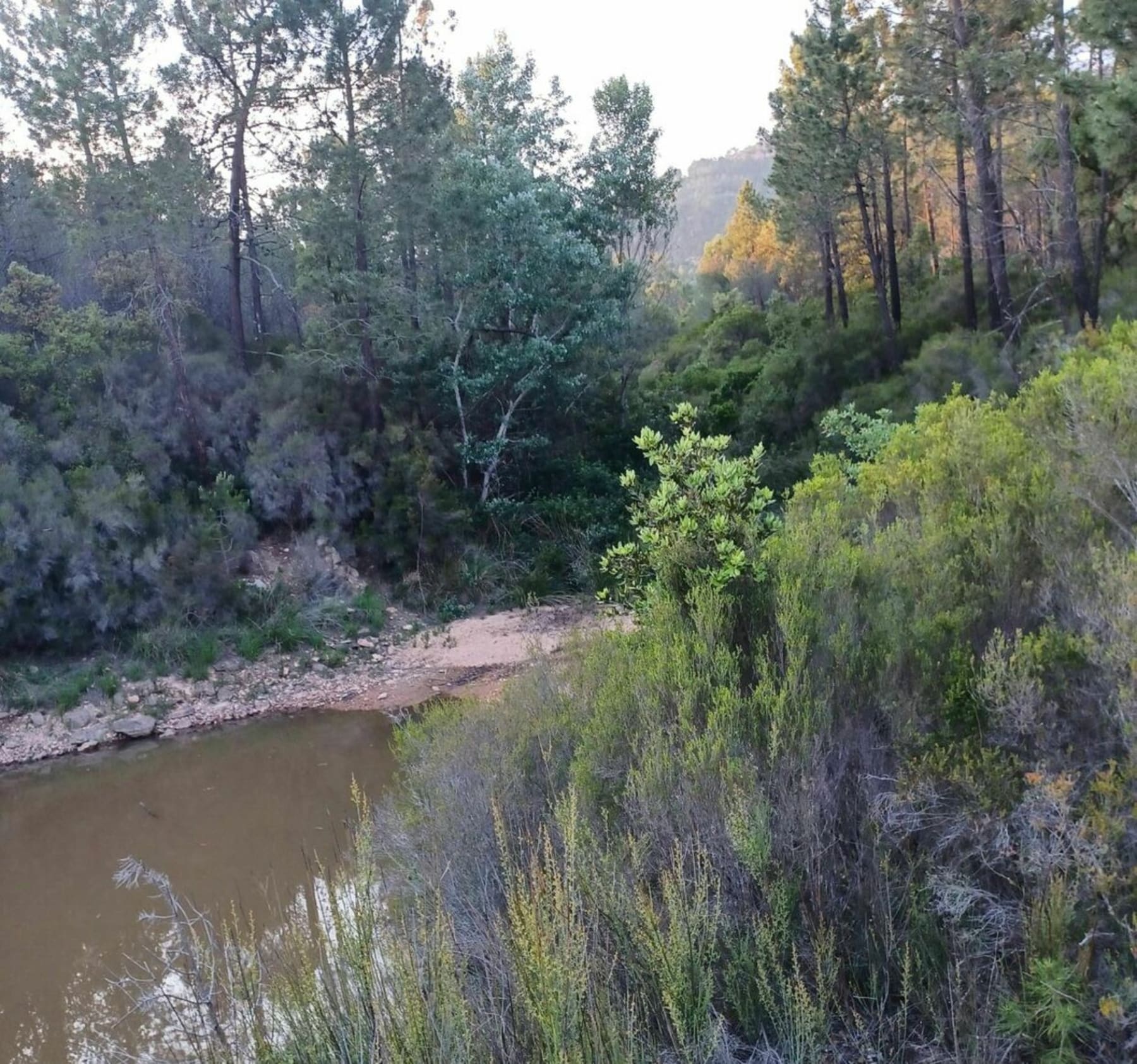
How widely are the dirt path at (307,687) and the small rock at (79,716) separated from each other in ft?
0.04

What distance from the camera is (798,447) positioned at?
1873 centimetres

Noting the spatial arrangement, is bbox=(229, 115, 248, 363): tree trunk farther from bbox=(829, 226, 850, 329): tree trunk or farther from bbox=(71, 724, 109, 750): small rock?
bbox=(829, 226, 850, 329): tree trunk

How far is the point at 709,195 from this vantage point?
9088cm

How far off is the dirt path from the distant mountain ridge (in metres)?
65.9

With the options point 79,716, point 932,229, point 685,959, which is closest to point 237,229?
point 79,716

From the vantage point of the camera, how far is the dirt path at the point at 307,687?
11.5m

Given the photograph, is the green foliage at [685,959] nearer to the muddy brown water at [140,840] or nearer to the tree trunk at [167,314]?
the muddy brown water at [140,840]

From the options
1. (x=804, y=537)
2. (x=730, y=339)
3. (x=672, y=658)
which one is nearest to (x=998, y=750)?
(x=672, y=658)

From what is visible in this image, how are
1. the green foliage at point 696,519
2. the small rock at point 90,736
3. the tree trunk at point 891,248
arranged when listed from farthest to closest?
the tree trunk at point 891,248
the small rock at point 90,736
the green foliage at point 696,519

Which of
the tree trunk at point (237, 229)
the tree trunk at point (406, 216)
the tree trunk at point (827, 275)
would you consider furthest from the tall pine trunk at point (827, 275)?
the tree trunk at point (237, 229)

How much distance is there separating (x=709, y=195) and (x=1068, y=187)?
3213 inches

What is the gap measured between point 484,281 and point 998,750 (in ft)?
48.8

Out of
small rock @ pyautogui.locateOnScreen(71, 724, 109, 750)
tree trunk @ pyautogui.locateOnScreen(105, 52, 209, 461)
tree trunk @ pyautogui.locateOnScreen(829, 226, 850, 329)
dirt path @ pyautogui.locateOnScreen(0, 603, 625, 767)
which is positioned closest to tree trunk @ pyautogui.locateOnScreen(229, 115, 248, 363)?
tree trunk @ pyautogui.locateOnScreen(105, 52, 209, 461)

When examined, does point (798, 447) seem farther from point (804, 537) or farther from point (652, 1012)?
point (652, 1012)
